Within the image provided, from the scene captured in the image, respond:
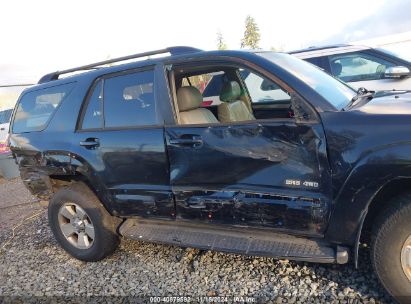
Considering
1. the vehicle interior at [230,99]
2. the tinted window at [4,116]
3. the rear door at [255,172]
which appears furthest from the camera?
the tinted window at [4,116]

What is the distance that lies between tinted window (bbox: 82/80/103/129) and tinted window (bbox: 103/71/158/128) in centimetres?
7

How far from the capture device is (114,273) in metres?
3.81

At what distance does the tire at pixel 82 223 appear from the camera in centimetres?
394

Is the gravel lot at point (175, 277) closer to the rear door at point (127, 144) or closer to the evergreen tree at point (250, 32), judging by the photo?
the rear door at point (127, 144)

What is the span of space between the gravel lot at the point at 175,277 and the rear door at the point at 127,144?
0.57 m

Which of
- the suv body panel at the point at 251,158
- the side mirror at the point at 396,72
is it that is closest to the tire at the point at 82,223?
the suv body panel at the point at 251,158

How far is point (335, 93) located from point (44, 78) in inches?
128

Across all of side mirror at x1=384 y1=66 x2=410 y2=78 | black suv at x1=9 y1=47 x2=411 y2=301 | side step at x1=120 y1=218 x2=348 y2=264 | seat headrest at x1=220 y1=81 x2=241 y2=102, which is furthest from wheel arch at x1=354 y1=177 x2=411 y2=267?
side mirror at x1=384 y1=66 x2=410 y2=78

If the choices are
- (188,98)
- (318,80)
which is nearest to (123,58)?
(188,98)

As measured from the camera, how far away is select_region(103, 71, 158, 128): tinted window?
3527mm

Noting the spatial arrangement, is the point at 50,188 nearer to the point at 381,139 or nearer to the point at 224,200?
the point at 224,200

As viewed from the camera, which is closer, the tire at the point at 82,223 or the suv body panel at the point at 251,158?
the suv body panel at the point at 251,158

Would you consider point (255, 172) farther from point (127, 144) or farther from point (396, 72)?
point (396, 72)

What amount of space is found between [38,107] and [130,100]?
4.39ft
